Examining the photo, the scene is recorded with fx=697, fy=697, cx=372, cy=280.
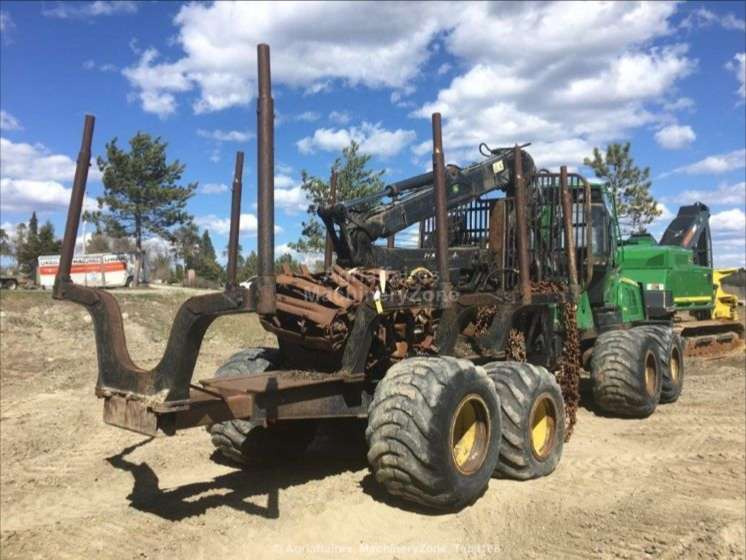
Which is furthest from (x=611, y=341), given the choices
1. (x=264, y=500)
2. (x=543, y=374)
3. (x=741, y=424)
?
(x=264, y=500)

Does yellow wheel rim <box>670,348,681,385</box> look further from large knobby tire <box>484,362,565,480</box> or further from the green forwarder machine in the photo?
large knobby tire <box>484,362,565,480</box>

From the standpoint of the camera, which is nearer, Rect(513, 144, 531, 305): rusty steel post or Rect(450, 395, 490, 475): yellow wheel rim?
Rect(450, 395, 490, 475): yellow wheel rim

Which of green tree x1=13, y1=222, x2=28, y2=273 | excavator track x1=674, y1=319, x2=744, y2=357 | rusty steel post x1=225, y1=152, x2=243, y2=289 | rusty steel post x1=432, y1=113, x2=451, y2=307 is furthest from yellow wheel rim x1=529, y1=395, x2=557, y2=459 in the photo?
green tree x1=13, y1=222, x2=28, y2=273

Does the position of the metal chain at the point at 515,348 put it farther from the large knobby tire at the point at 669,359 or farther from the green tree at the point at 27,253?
the green tree at the point at 27,253

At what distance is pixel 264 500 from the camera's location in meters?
5.36

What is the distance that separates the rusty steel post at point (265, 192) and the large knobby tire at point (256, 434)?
2.43 m

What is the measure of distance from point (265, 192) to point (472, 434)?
2.75 meters

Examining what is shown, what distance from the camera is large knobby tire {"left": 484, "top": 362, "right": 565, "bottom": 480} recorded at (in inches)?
226

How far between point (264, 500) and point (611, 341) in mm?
5481

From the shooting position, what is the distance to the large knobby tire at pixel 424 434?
4742 millimetres

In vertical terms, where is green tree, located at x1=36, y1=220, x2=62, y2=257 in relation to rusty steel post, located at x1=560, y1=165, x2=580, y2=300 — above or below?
above

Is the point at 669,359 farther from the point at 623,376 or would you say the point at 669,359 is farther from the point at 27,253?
the point at 27,253

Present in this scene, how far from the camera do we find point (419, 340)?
6336 millimetres

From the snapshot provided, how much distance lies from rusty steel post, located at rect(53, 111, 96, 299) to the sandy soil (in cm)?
174
